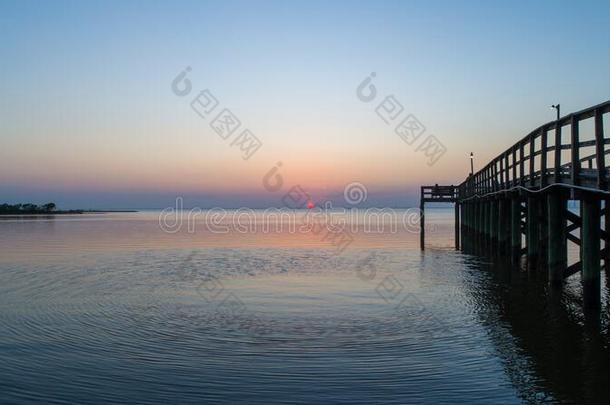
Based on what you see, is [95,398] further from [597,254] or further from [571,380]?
[597,254]

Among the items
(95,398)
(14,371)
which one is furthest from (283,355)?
(14,371)

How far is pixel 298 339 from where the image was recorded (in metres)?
10.3

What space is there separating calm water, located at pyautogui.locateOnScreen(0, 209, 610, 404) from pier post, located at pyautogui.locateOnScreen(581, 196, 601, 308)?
16.1 inches

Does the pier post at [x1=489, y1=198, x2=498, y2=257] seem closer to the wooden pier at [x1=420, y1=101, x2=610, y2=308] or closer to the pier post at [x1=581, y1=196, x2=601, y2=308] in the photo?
the wooden pier at [x1=420, y1=101, x2=610, y2=308]

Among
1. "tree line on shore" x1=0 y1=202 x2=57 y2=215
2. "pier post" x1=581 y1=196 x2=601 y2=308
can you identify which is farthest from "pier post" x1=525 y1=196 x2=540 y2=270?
"tree line on shore" x1=0 y1=202 x2=57 y2=215

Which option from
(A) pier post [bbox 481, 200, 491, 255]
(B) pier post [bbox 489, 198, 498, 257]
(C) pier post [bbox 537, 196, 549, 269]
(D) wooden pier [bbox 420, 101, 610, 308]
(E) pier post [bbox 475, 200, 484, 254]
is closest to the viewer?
(D) wooden pier [bbox 420, 101, 610, 308]

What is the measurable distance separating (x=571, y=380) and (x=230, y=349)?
4.89 meters

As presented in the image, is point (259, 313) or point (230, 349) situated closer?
point (230, 349)

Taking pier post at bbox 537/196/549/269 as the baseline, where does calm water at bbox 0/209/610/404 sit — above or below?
below

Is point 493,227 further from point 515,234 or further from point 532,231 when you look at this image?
point 532,231

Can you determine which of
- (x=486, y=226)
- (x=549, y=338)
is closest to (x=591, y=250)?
(x=549, y=338)

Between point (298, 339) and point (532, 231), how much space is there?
10.6m

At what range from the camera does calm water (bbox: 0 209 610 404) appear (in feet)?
24.5

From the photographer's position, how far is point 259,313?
12.9 metres
